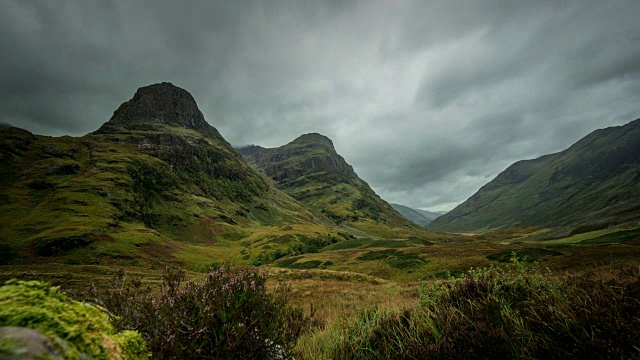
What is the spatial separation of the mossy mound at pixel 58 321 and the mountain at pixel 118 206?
224 feet

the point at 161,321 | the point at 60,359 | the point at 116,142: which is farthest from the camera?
the point at 116,142

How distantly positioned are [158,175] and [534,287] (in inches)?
6570

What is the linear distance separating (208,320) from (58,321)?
6.05 ft

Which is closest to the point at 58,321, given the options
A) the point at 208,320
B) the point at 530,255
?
the point at 208,320

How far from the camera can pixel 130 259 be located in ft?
186

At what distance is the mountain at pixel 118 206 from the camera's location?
192 ft

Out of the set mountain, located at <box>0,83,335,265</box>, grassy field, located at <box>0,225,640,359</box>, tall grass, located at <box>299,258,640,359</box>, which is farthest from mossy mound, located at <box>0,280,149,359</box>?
mountain, located at <box>0,83,335,265</box>

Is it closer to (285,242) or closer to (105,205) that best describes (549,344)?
(285,242)

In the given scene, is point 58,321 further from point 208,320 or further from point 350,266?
point 350,266

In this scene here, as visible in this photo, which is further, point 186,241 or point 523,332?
point 186,241

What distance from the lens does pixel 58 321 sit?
4.66ft

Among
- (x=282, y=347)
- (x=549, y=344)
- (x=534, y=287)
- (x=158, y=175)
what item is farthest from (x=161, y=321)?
(x=158, y=175)

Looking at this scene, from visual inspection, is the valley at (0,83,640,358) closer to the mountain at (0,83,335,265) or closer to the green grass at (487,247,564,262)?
the green grass at (487,247,564,262)

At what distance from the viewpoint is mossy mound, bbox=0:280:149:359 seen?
1.28 metres
